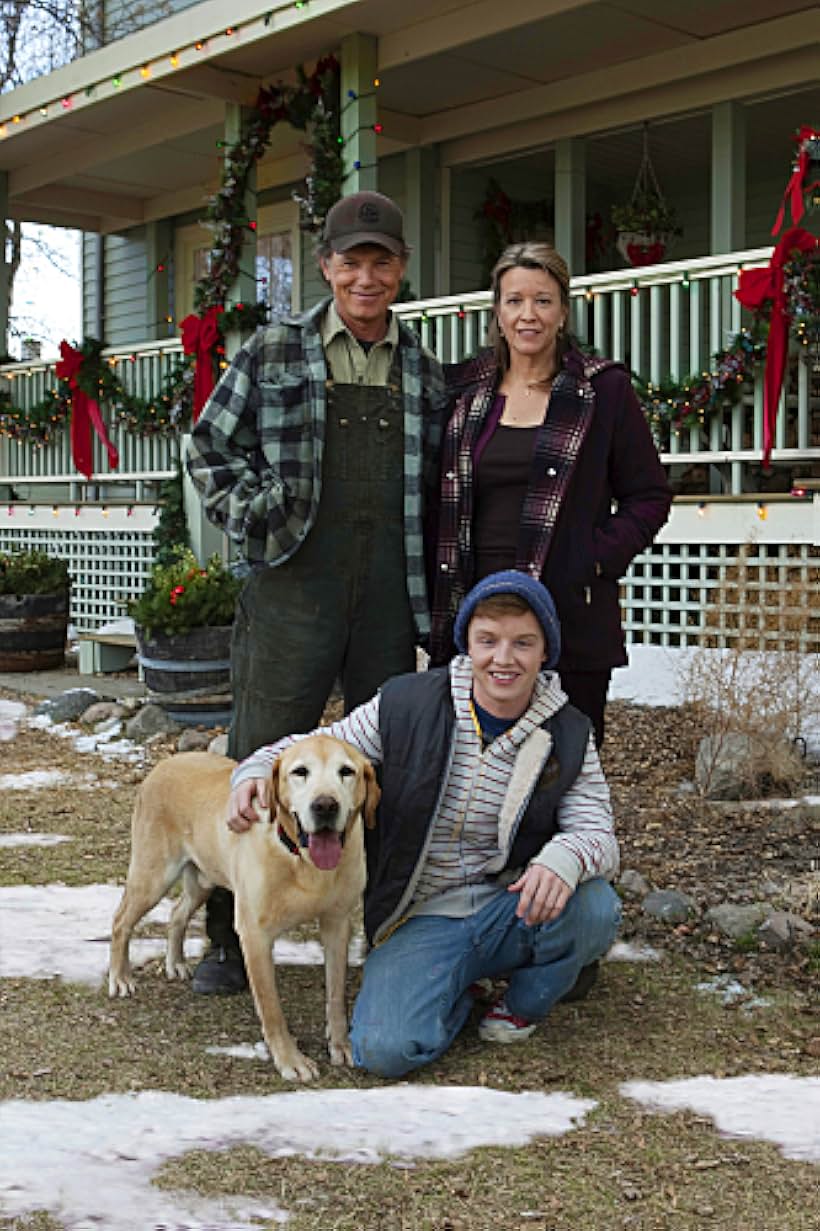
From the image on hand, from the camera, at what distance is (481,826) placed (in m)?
3.37

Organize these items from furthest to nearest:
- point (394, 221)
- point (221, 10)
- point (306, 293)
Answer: point (306, 293) → point (221, 10) → point (394, 221)

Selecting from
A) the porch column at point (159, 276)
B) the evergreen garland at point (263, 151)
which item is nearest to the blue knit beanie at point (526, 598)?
the evergreen garland at point (263, 151)

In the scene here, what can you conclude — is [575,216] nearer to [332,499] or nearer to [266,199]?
[266,199]

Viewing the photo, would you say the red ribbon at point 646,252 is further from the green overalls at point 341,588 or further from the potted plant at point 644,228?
the green overalls at point 341,588

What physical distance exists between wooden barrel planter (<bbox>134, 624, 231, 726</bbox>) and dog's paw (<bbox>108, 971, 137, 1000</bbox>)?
13.6 feet

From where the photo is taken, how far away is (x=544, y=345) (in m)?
3.58

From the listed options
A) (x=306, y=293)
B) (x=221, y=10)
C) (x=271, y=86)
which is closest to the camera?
(x=221, y=10)

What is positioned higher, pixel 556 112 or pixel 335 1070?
pixel 556 112

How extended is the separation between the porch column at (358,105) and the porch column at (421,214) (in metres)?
2.40

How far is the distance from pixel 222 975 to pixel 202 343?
7776 mm

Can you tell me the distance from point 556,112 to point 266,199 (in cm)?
391

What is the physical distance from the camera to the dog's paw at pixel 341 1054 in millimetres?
3248

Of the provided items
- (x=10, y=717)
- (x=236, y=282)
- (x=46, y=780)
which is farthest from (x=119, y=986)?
(x=236, y=282)

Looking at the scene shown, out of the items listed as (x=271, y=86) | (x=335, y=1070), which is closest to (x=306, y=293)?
(x=271, y=86)
